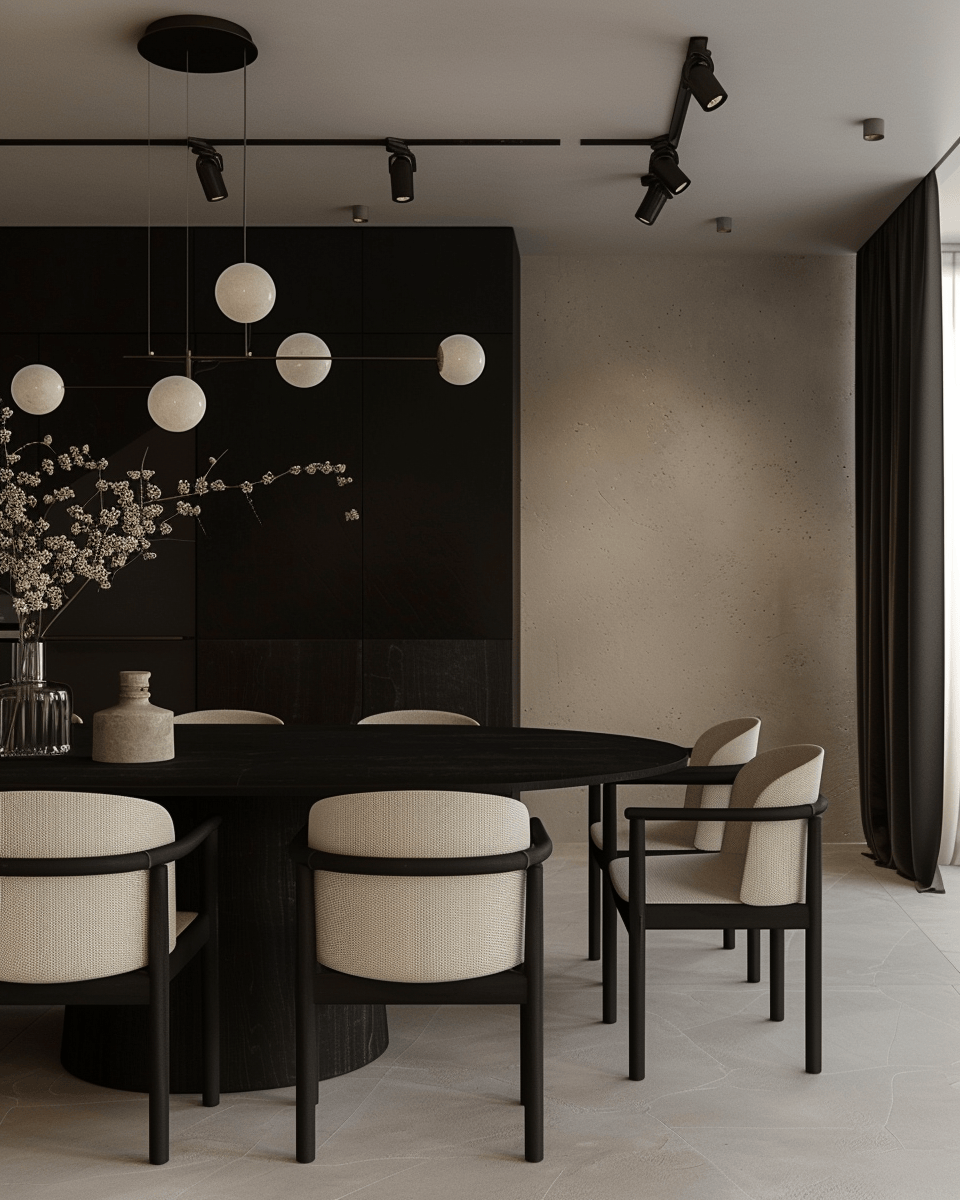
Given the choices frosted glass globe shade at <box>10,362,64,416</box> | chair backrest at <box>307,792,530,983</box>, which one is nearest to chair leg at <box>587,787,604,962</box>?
chair backrest at <box>307,792,530,983</box>

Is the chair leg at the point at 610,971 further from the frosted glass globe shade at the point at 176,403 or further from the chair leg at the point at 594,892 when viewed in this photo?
the frosted glass globe shade at the point at 176,403

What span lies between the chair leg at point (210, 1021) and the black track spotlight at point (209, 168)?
2.67 meters

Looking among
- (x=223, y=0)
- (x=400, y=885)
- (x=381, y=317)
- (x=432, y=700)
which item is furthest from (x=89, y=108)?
(x=400, y=885)

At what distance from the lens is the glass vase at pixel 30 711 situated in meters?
3.12

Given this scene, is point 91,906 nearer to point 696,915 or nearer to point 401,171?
point 696,915

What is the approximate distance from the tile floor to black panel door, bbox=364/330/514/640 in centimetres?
198

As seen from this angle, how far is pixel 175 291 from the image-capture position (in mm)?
5410

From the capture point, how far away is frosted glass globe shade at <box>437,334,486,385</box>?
12.3 feet

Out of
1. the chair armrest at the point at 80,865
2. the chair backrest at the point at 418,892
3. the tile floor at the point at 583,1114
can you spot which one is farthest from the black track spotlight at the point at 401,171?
the tile floor at the point at 583,1114

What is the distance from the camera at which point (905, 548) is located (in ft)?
16.7

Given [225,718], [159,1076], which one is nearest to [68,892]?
[159,1076]

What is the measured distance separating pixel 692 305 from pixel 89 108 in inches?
123

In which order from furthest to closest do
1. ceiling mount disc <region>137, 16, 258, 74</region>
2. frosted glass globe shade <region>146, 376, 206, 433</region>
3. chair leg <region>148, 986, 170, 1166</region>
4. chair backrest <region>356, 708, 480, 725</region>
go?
chair backrest <region>356, 708, 480, 725</region> → frosted glass globe shade <region>146, 376, 206, 433</region> → ceiling mount disc <region>137, 16, 258, 74</region> → chair leg <region>148, 986, 170, 1166</region>

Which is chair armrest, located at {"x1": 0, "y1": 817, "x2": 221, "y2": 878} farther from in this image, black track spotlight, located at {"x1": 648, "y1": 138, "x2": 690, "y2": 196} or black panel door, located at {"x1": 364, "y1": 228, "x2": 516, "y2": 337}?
black panel door, located at {"x1": 364, "y1": 228, "x2": 516, "y2": 337}
